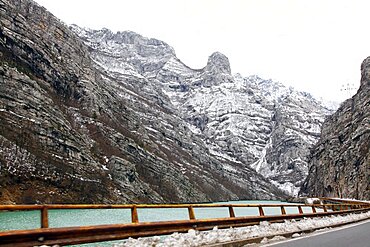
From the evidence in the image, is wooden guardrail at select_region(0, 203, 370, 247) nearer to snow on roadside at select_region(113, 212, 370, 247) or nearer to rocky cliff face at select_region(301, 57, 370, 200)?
snow on roadside at select_region(113, 212, 370, 247)

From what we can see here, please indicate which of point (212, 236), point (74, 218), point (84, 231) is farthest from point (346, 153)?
point (84, 231)

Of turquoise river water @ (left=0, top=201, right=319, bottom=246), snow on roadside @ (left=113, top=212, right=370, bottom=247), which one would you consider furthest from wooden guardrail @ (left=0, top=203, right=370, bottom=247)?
turquoise river water @ (left=0, top=201, right=319, bottom=246)

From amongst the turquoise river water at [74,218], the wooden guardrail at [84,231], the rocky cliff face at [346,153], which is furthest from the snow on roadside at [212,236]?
the rocky cliff face at [346,153]

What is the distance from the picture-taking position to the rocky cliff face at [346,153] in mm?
122625

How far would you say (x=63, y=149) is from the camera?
14788 centimetres

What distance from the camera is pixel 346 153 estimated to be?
139 metres

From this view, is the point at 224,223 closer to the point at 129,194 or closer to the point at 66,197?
the point at 66,197

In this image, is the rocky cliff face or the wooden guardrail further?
the rocky cliff face

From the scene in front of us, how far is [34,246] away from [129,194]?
145 m

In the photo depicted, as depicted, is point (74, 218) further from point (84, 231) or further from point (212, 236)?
point (84, 231)

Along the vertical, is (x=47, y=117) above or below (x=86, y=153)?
above

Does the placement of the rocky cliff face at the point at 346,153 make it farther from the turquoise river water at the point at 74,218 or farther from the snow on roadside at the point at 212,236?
the snow on roadside at the point at 212,236

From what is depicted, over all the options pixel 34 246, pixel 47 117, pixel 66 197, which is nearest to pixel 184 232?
pixel 34 246

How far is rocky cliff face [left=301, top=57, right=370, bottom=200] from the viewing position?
123m
